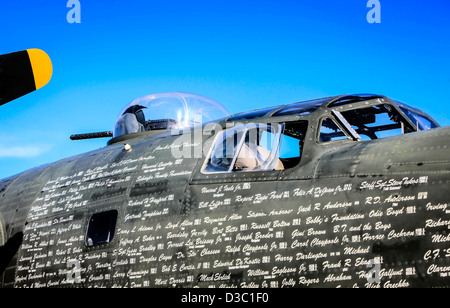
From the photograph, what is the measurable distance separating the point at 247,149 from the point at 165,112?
14.5 ft

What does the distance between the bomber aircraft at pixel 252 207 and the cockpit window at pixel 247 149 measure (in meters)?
0.02

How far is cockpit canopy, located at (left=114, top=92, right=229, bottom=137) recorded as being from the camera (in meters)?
12.3

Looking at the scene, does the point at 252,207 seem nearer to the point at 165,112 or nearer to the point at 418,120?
the point at 418,120

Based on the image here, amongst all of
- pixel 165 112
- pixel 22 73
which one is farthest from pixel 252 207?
pixel 165 112

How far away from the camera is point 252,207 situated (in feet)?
23.7

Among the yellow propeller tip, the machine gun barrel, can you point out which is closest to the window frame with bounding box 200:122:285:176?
the yellow propeller tip

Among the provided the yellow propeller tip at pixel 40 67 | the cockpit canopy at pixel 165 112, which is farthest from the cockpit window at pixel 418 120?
the yellow propeller tip at pixel 40 67

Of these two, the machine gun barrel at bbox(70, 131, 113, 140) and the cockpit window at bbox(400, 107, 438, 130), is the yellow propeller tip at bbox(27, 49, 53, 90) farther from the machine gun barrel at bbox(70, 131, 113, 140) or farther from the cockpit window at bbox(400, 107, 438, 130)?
the cockpit window at bbox(400, 107, 438, 130)

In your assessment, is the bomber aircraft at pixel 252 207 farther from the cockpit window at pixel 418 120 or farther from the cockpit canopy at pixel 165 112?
the cockpit canopy at pixel 165 112

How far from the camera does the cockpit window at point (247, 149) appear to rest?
26.7ft

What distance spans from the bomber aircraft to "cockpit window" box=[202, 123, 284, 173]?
22 millimetres
